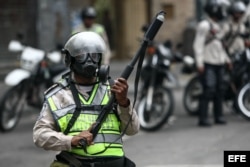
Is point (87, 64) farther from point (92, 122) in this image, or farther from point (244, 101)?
point (244, 101)

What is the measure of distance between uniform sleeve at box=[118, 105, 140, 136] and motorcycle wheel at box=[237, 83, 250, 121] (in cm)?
544

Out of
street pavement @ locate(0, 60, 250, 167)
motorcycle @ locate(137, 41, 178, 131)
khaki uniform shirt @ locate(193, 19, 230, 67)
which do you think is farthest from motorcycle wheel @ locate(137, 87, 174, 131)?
khaki uniform shirt @ locate(193, 19, 230, 67)

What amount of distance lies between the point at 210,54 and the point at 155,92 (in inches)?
36.2

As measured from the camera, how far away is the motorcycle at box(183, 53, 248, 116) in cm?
922

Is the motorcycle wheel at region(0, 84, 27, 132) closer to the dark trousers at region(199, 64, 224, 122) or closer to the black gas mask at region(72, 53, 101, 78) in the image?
the dark trousers at region(199, 64, 224, 122)

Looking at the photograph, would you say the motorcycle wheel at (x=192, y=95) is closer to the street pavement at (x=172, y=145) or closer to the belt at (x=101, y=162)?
the street pavement at (x=172, y=145)

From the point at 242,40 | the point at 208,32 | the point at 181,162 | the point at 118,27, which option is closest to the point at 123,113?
the point at 181,162

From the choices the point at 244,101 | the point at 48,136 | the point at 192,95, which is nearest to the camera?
the point at 48,136

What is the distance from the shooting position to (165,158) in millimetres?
6984

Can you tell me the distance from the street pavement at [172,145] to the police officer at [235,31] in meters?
1.05

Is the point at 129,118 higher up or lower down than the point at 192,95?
higher up

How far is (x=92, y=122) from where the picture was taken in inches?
129

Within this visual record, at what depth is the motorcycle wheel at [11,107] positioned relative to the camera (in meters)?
8.62

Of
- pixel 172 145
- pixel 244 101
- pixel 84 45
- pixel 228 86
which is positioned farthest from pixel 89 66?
pixel 228 86
